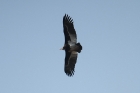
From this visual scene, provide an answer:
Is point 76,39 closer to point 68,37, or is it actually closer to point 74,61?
point 68,37

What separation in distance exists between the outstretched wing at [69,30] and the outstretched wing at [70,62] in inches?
41.5

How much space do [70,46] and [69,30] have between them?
3.57 feet

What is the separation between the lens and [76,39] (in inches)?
650

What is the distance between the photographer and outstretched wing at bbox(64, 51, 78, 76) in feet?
56.5

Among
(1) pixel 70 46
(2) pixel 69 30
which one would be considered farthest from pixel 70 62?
(2) pixel 69 30

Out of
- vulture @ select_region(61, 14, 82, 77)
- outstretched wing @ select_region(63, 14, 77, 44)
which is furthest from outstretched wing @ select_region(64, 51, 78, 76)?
outstretched wing @ select_region(63, 14, 77, 44)

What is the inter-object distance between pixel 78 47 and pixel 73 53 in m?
1.36

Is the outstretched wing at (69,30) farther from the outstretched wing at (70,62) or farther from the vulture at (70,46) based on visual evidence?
the outstretched wing at (70,62)

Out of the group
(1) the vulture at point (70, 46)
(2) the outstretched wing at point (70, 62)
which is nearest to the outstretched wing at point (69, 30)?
(1) the vulture at point (70, 46)

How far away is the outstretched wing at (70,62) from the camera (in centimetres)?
1724

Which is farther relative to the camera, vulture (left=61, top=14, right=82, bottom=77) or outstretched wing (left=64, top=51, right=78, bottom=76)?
outstretched wing (left=64, top=51, right=78, bottom=76)

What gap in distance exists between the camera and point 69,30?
16688 millimetres

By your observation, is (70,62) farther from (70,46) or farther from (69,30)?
(69,30)

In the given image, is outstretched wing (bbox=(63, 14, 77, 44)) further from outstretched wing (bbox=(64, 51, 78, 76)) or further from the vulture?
outstretched wing (bbox=(64, 51, 78, 76))
